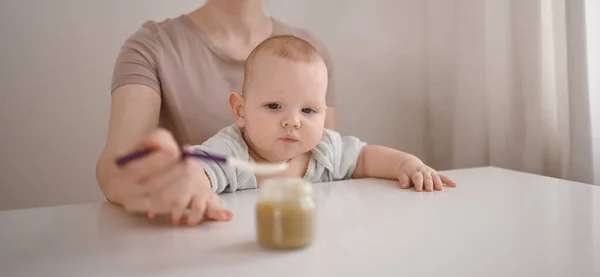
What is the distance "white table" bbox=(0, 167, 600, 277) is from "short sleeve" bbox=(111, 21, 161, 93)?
31cm

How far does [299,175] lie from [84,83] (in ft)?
2.52

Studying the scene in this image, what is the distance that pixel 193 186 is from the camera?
0.60m

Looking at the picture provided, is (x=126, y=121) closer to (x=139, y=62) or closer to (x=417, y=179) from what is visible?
(x=139, y=62)

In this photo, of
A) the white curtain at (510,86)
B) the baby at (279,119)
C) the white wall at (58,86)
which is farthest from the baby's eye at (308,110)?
the white wall at (58,86)

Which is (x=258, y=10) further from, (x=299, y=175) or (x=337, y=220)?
(x=337, y=220)

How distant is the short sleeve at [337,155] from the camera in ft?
3.30

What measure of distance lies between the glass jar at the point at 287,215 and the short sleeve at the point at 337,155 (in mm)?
473

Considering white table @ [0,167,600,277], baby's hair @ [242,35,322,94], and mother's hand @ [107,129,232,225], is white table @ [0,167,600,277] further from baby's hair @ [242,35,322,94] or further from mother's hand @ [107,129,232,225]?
baby's hair @ [242,35,322,94]

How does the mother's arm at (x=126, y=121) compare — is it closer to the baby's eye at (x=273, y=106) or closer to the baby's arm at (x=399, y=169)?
the baby's eye at (x=273, y=106)

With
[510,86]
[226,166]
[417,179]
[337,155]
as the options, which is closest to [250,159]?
[226,166]

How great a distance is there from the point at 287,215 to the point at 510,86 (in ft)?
3.14

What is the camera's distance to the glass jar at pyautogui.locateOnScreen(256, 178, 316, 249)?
519mm

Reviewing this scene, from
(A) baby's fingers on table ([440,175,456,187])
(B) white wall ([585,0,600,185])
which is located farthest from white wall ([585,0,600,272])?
(A) baby's fingers on table ([440,175,456,187])

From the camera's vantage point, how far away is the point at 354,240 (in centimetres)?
56
